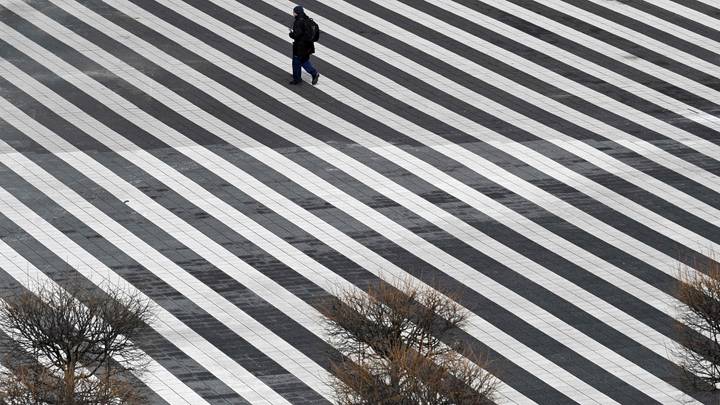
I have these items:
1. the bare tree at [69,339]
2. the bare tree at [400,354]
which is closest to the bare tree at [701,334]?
the bare tree at [400,354]

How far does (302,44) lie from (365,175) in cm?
333

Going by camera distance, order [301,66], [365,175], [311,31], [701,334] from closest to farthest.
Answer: [701,334] < [365,175] < [311,31] < [301,66]

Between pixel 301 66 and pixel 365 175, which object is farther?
pixel 301 66

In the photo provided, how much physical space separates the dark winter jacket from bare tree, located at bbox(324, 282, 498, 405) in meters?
7.87

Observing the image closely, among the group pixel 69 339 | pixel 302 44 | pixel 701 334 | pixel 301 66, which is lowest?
pixel 69 339

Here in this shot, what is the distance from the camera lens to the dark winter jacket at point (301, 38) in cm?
2539

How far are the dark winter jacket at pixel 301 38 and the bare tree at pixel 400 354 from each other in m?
7.87

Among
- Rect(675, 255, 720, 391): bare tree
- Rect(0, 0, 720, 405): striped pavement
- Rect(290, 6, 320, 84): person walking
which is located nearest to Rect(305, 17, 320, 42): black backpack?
Rect(290, 6, 320, 84): person walking

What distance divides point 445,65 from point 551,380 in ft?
33.6

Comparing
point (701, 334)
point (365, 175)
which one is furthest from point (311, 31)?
point (701, 334)

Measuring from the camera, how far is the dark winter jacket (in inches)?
1000

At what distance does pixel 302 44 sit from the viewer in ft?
83.8

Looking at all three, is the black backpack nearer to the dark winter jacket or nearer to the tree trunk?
the dark winter jacket

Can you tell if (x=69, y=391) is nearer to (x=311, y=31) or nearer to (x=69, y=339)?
(x=69, y=339)
